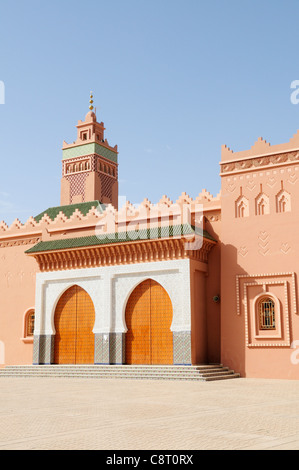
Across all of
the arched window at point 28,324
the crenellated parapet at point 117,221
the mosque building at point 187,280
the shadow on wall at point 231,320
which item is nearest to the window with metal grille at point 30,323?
the arched window at point 28,324

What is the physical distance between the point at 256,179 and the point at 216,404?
32.2 ft

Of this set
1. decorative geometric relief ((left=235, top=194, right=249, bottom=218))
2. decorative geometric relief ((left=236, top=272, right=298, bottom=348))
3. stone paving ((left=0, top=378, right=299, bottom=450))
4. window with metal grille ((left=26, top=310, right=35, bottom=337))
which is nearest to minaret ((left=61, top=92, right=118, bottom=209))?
window with metal grille ((left=26, top=310, right=35, bottom=337))

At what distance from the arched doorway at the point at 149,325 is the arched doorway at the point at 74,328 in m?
1.56

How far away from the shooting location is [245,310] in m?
15.9

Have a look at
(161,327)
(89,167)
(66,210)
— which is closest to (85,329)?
(161,327)

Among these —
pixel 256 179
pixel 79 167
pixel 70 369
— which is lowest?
pixel 70 369

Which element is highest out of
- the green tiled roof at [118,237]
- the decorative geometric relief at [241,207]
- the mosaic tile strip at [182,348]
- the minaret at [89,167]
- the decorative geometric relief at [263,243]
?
the minaret at [89,167]

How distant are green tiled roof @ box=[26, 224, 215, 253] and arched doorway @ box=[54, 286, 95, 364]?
1.66 meters

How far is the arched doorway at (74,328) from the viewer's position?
17969mm

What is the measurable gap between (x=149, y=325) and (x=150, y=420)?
10318mm

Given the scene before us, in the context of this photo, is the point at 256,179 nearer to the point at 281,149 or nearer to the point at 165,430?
the point at 281,149

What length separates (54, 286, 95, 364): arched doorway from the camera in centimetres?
1797

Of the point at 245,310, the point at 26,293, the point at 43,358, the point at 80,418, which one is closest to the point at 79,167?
the point at 26,293

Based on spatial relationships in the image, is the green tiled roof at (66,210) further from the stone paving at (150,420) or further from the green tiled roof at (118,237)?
the stone paving at (150,420)
